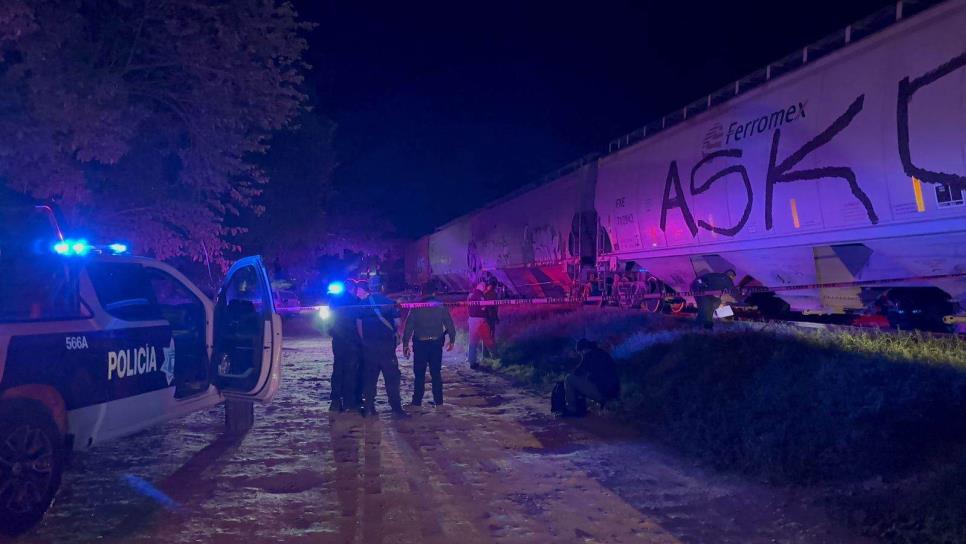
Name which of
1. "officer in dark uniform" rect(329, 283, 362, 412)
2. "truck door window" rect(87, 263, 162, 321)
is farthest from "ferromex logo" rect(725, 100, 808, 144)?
"truck door window" rect(87, 263, 162, 321)

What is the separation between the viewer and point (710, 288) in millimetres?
13180

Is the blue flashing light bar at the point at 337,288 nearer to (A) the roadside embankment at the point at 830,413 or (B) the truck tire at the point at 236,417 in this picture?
(B) the truck tire at the point at 236,417

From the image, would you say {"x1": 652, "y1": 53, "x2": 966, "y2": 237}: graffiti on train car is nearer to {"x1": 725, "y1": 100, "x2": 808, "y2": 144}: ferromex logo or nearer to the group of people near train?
{"x1": 725, "y1": 100, "x2": 808, "y2": 144}: ferromex logo

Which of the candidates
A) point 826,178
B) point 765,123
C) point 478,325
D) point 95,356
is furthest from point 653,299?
point 95,356

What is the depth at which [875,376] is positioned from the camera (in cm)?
736

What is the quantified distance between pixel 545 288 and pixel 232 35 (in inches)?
529

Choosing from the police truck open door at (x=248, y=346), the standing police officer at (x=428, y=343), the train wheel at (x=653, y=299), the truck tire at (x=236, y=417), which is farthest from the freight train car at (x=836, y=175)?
the truck tire at (x=236, y=417)

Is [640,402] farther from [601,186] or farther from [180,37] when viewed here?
[601,186]

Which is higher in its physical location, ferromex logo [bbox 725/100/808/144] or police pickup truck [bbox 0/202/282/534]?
ferromex logo [bbox 725/100/808/144]

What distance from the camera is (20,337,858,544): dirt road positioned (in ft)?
18.1

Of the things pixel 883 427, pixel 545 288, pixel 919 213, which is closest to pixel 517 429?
pixel 883 427

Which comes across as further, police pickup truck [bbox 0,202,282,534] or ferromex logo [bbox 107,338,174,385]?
ferromex logo [bbox 107,338,174,385]

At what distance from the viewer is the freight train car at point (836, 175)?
28.7ft

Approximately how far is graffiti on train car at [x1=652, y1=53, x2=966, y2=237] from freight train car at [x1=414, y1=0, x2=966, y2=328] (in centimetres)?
2
